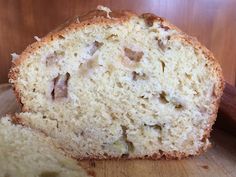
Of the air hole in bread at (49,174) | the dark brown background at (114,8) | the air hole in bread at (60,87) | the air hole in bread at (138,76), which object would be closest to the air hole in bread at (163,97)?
the air hole in bread at (138,76)

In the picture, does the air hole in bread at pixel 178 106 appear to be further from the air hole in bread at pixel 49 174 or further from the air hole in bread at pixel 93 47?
the air hole in bread at pixel 49 174

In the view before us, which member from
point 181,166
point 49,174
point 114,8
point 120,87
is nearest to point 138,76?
A: point 120,87

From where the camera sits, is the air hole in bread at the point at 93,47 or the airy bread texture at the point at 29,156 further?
the air hole in bread at the point at 93,47

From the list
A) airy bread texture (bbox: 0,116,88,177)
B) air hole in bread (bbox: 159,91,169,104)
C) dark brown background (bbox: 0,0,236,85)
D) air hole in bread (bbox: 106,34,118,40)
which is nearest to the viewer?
airy bread texture (bbox: 0,116,88,177)

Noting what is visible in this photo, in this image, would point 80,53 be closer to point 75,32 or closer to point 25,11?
point 75,32

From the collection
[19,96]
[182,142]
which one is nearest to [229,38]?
[182,142]

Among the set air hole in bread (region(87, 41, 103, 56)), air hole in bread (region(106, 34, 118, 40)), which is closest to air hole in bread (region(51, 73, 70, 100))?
air hole in bread (region(87, 41, 103, 56))

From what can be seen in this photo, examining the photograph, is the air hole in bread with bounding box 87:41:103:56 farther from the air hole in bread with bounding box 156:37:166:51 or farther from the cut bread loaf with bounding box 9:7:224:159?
the air hole in bread with bounding box 156:37:166:51

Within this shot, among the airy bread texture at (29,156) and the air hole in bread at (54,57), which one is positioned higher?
the air hole in bread at (54,57)
